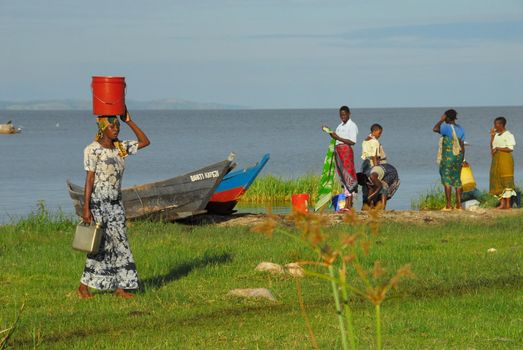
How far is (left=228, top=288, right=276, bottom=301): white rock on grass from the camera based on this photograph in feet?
30.4

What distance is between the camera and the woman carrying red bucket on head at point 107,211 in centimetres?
915

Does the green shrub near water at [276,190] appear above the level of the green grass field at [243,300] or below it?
below

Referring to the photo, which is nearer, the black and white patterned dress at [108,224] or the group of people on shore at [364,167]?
the black and white patterned dress at [108,224]

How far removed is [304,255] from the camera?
38.1 ft

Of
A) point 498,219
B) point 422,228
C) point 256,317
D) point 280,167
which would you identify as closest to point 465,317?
point 256,317

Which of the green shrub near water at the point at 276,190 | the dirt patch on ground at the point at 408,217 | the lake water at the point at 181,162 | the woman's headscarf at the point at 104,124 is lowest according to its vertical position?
the lake water at the point at 181,162

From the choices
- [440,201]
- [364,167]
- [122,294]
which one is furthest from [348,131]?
[122,294]

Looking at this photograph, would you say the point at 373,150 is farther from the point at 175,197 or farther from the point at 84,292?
the point at 84,292

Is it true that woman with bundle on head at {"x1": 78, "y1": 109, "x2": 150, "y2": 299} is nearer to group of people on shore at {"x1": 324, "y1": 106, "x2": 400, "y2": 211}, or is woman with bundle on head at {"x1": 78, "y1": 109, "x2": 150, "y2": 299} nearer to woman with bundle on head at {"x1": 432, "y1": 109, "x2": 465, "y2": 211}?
group of people on shore at {"x1": 324, "y1": 106, "x2": 400, "y2": 211}

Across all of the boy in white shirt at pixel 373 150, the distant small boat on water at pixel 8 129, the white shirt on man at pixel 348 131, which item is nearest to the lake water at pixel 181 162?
the boy in white shirt at pixel 373 150

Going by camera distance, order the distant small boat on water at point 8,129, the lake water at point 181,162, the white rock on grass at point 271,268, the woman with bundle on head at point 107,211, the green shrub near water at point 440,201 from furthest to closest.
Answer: the distant small boat on water at point 8,129 < the lake water at point 181,162 < the green shrub near water at point 440,201 < the white rock on grass at point 271,268 < the woman with bundle on head at point 107,211

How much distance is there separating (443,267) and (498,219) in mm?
5184

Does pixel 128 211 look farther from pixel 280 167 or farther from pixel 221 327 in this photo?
pixel 280 167

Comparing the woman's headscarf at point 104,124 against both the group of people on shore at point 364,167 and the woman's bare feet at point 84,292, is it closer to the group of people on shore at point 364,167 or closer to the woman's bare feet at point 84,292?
the woman's bare feet at point 84,292
